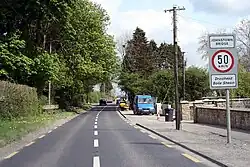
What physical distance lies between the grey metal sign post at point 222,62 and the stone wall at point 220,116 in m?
7.17

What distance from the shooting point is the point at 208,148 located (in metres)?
15.9

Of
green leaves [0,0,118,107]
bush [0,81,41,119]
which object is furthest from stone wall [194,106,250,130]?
green leaves [0,0,118,107]

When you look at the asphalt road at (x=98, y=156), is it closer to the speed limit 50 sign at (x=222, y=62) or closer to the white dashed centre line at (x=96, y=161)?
the white dashed centre line at (x=96, y=161)

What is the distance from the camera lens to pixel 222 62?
17094mm

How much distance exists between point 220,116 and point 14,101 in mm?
12883

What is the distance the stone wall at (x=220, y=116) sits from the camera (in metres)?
24.5

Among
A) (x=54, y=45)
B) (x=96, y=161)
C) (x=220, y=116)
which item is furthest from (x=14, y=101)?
(x=54, y=45)

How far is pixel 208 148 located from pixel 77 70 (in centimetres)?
3863

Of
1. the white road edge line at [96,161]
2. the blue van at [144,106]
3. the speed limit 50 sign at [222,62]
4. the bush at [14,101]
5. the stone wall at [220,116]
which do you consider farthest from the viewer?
the blue van at [144,106]

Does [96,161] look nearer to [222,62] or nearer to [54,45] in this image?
[222,62]

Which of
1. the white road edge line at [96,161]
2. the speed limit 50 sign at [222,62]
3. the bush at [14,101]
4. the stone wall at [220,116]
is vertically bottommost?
the white road edge line at [96,161]

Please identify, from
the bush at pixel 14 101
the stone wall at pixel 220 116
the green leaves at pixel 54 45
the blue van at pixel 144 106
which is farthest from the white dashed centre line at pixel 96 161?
the blue van at pixel 144 106

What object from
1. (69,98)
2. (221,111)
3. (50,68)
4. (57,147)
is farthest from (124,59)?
(57,147)

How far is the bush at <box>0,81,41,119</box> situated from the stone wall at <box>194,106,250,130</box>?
1225 cm
